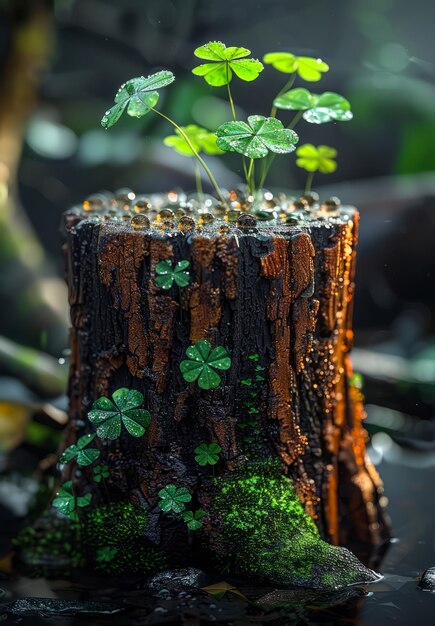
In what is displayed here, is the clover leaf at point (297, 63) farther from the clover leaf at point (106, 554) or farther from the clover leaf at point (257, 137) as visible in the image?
the clover leaf at point (106, 554)

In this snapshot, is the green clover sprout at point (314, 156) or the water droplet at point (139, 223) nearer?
the water droplet at point (139, 223)

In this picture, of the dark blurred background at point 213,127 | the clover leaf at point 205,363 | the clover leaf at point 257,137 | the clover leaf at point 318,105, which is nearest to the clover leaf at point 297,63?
the clover leaf at point 318,105

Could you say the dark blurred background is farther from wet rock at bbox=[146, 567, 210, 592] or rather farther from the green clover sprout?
Result: wet rock at bbox=[146, 567, 210, 592]

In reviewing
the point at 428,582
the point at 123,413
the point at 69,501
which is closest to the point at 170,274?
the point at 123,413

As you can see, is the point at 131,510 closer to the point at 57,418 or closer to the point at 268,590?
the point at 268,590

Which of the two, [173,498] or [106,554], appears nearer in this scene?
[173,498]

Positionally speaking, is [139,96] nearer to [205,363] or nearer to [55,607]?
[205,363]

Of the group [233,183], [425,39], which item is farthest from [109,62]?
[425,39]
